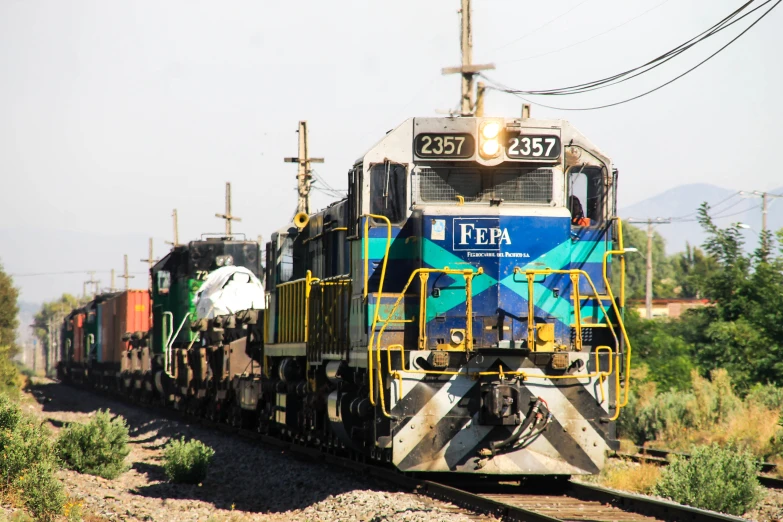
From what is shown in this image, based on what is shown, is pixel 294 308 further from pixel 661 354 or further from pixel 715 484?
pixel 661 354

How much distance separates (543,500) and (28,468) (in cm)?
566

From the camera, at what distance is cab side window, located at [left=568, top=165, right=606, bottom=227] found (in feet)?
35.8

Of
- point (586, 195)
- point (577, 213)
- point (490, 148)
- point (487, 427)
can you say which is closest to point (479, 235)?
point (490, 148)

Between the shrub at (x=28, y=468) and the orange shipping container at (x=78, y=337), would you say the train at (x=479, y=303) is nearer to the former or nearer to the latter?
the shrub at (x=28, y=468)

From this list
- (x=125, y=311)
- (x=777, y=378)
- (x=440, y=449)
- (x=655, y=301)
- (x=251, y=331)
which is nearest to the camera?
(x=440, y=449)

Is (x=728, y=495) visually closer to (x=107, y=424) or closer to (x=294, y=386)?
(x=294, y=386)

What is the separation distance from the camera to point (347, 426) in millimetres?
11812

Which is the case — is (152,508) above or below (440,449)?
below

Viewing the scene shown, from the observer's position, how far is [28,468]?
35.9 ft

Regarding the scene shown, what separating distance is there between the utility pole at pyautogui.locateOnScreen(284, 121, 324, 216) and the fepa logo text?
21215 mm

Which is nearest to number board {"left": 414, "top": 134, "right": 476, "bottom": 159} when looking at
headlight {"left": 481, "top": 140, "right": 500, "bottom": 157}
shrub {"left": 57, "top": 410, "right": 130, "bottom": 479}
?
headlight {"left": 481, "top": 140, "right": 500, "bottom": 157}

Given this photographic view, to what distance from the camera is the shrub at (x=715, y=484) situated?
10133 mm

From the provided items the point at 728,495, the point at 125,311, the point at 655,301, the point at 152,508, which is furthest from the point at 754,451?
the point at 655,301

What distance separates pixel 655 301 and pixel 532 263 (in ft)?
204
